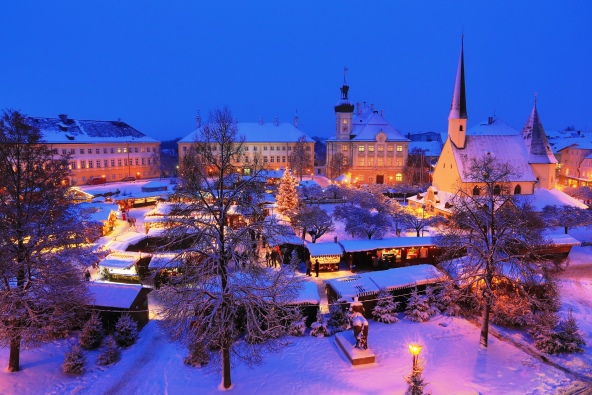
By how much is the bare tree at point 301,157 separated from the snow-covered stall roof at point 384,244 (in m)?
36.2

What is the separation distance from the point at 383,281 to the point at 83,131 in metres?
55.8

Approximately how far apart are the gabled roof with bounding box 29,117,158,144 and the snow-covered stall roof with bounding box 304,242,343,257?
46.5 m

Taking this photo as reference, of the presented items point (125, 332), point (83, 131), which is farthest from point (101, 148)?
point (125, 332)

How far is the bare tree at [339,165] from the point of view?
5688 centimetres

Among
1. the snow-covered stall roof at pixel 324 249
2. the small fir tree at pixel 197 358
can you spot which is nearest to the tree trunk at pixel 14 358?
the small fir tree at pixel 197 358

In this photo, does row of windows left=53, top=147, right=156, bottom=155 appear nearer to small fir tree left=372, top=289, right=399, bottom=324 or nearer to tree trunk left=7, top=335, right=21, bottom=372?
tree trunk left=7, top=335, right=21, bottom=372

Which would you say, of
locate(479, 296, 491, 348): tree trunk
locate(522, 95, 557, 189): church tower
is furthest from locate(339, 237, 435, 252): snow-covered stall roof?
locate(522, 95, 557, 189): church tower

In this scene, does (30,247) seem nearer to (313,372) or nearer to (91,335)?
(91,335)

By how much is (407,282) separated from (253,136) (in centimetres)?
5455

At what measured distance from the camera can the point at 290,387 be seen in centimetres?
1220

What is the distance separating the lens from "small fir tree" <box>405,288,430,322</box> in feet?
55.3

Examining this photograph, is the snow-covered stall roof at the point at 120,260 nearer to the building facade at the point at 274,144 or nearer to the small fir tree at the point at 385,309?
the small fir tree at the point at 385,309

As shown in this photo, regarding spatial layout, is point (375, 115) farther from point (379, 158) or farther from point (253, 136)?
point (253, 136)

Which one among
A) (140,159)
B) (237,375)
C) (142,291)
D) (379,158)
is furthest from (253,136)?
(237,375)
